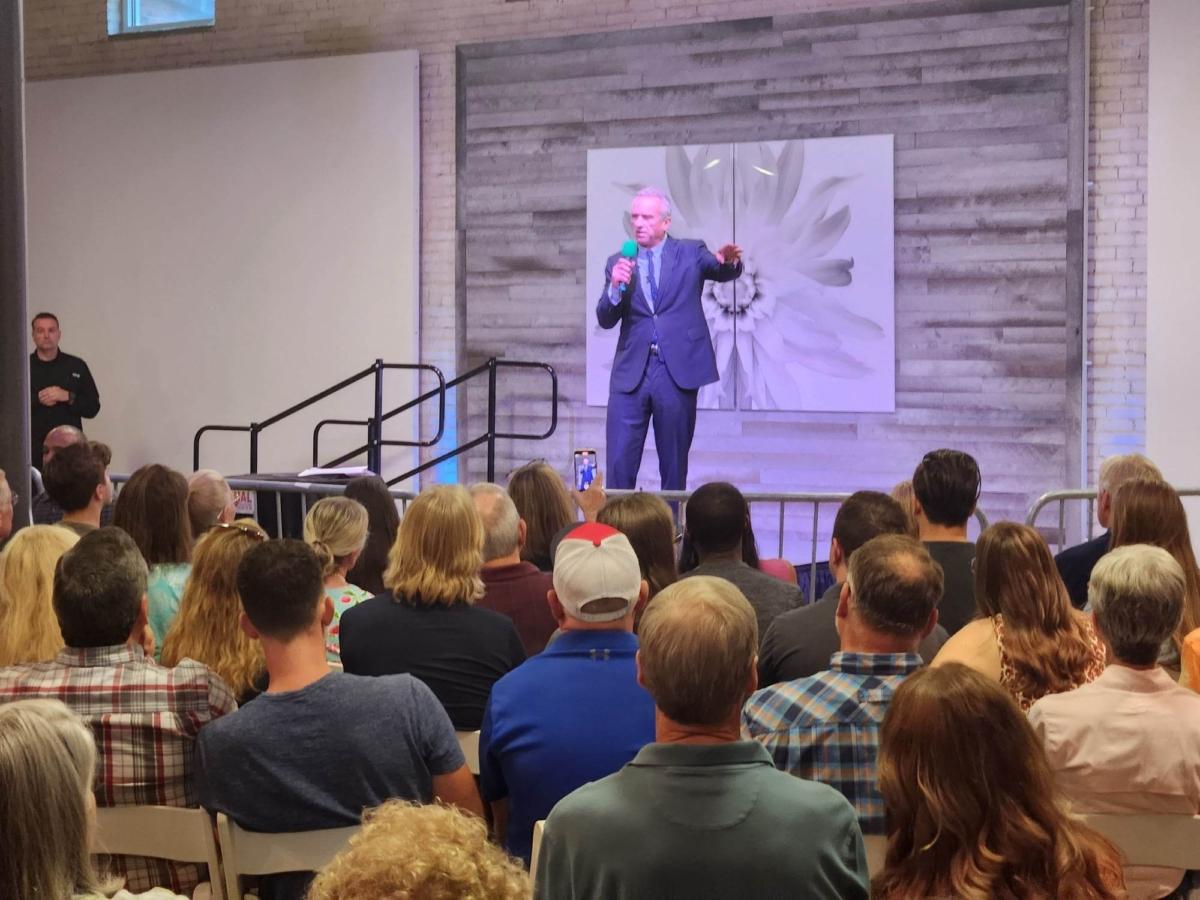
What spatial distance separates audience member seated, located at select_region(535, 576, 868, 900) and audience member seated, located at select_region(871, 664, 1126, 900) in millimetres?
80

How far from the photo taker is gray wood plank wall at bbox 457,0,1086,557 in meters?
8.45

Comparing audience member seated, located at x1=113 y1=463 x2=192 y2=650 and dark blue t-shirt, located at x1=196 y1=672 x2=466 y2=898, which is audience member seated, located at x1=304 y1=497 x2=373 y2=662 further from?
dark blue t-shirt, located at x1=196 y1=672 x2=466 y2=898

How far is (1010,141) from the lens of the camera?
8.48 m

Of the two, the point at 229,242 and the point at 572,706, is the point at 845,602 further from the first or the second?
the point at 229,242

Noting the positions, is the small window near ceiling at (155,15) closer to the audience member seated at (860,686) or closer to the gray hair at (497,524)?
the gray hair at (497,524)

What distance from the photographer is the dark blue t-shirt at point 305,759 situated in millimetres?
2285

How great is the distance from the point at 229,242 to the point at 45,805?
30.6 feet

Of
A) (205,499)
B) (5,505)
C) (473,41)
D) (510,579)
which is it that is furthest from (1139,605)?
(473,41)

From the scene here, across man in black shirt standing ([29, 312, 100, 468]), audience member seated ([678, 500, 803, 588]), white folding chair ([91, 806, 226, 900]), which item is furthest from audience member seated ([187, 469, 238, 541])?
man in black shirt standing ([29, 312, 100, 468])

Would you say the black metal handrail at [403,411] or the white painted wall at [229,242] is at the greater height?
the white painted wall at [229,242]

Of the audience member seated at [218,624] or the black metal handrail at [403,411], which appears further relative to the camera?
the black metal handrail at [403,411]

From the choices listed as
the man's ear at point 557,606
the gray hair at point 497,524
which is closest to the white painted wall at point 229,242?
the gray hair at point 497,524

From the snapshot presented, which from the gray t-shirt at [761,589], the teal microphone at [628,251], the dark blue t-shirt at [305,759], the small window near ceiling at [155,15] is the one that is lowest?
the dark blue t-shirt at [305,759]

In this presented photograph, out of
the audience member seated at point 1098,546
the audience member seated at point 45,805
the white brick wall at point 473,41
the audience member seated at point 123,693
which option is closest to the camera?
the audience member seated at point 45,805
